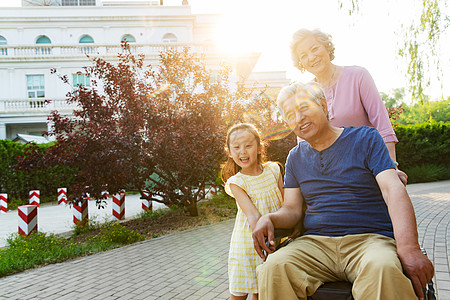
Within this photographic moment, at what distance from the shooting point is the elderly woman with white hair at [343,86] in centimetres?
273

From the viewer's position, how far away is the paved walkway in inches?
161

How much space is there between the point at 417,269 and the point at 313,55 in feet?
5.68

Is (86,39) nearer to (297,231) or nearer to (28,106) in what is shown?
(28,106)

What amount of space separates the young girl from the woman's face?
70 centimetres

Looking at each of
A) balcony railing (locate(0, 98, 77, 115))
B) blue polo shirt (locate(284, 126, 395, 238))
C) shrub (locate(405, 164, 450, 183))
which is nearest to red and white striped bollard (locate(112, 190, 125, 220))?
blue polo shirt (locate(284, 126, 395, 238))

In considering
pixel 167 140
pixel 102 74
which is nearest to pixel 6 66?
pixel 102 74

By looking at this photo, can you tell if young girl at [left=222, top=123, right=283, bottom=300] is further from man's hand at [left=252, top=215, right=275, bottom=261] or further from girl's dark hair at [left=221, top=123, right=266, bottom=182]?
man's hand at [left=252, top=215, right=275, bottom=261]

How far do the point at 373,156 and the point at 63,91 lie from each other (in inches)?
1208

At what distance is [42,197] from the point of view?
17609 millimetres

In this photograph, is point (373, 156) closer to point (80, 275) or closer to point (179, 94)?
point (80, 275)

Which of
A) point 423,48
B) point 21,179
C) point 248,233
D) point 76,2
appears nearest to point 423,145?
point 423,48

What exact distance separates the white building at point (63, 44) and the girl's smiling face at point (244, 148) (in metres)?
23.8

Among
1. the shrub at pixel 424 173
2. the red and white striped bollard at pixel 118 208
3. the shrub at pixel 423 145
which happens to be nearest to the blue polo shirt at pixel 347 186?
the red and white striped bollard at pixel 118 208

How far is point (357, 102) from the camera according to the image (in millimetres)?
2779
